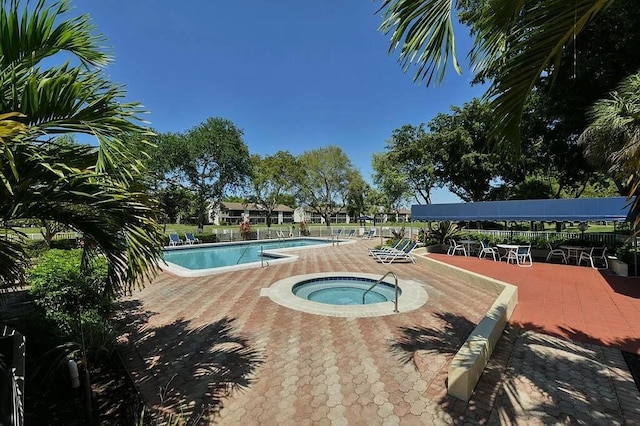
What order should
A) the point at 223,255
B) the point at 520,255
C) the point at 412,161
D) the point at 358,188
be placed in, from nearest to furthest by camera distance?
the point at 520,255
the point at 223,255
the point at 412,161
the point at 358,188

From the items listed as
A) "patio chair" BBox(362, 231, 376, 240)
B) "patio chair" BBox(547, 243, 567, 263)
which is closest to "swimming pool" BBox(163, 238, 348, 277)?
"patio chair" BBox(362, 231, 376, 240)

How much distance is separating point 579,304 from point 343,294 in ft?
19.9

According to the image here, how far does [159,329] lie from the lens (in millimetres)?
5949

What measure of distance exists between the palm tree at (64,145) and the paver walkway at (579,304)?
702 cm

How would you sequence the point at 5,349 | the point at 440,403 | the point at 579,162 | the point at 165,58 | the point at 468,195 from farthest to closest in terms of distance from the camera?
the point at 468,195 < the point at 579,162 < the point at 165,58 < the point at 440,403 < the point at 5,349

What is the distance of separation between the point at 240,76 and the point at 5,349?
1640 centimetres

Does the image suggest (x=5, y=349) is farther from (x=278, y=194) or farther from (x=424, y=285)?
(x=278, y=194)

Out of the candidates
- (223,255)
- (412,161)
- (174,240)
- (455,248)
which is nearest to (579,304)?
(455,248)

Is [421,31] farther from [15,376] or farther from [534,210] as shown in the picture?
[534,210]

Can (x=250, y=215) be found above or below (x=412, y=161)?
below

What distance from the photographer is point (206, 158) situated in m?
26.8

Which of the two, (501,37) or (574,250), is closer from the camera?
(501,37)

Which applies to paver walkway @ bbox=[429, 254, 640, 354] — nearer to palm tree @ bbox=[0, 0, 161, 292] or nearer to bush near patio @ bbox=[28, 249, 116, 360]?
palm tree @ bbox=[0, 0, 161, 292]

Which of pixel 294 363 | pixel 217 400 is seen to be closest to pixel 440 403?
pixel 294 363
